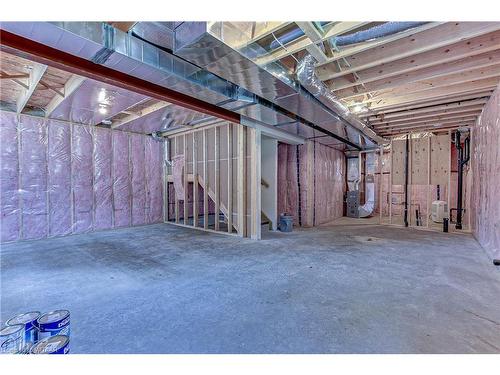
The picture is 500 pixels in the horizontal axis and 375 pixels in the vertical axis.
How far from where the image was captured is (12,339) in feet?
3.93

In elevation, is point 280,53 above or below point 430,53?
below

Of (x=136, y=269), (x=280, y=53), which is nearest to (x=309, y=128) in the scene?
(x=280, y=53)

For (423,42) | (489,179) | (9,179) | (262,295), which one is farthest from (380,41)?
(9,179)

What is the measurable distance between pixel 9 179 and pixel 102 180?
5.15 feet

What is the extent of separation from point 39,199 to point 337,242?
6056 millimetres

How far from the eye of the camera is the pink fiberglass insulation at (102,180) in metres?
5.58

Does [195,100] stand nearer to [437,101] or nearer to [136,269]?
[136,269]

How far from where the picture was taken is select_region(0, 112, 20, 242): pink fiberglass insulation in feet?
14.5

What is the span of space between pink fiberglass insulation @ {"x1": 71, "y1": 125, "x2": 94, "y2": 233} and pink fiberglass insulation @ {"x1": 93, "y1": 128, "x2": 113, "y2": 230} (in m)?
0.11

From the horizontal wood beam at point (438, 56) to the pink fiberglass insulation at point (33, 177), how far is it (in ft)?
19.5

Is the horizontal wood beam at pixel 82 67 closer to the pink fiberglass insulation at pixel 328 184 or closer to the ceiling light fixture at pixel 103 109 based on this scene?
the ceiling light fixture at pixel 103 109

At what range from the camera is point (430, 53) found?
9.27 feet

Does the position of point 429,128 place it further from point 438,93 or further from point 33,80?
point 33,80

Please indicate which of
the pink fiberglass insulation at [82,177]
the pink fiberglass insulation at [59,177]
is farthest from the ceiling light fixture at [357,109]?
the pink fiberglass insulation at [59,177]
